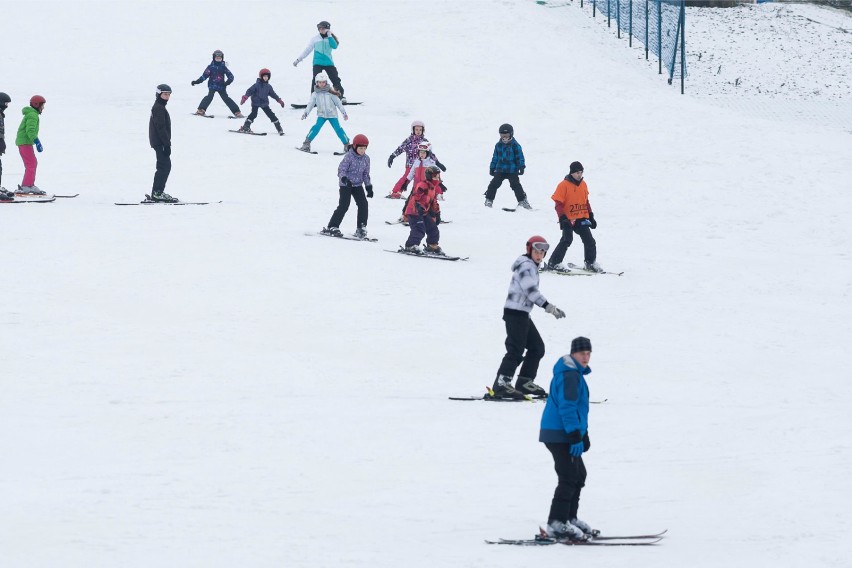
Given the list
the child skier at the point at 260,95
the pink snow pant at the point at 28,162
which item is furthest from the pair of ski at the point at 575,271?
the child skier at the point at 260,95

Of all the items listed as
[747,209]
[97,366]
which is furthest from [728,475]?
[747,209]

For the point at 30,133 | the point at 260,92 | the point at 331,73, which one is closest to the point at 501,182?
the point at 260,92

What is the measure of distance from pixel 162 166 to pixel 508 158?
5.34 metres

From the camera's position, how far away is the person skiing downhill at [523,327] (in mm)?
10562

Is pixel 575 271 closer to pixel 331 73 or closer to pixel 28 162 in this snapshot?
pixel 28 162

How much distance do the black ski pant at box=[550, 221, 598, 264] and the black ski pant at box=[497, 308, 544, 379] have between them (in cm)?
505

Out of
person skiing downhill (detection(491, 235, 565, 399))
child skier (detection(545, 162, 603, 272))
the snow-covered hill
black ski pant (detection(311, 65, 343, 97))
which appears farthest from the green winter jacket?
person skiing downhill (detection(491, 235, 565, 399))

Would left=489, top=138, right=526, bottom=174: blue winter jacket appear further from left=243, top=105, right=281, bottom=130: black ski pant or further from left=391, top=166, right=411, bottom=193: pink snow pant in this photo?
left=243, top=105, right=281, bottom=130: black ski pant

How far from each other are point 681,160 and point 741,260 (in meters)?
5.90

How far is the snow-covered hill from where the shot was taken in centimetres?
825

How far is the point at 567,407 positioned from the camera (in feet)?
26.1

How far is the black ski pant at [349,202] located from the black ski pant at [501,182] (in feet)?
11.8

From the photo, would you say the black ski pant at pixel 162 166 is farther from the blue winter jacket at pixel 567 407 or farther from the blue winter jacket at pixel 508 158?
the blue winter jacket at pixel 567 407

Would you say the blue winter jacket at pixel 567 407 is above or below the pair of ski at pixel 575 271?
above
